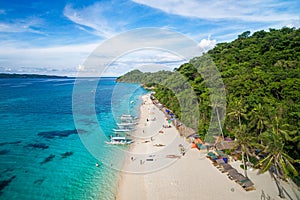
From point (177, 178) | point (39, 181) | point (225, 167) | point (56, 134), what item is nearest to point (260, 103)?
point (225, 167)

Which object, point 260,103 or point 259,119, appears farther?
point 260,103

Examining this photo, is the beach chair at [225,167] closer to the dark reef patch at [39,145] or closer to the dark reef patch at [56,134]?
the dark reef patch at [39,145]

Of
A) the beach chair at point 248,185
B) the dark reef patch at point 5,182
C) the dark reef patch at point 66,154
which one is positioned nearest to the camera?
the beach chair at point 248,185

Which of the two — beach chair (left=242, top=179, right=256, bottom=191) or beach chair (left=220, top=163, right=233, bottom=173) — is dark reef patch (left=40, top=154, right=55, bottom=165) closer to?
beach chair (left=220, top=163, right=233, bottom=173)

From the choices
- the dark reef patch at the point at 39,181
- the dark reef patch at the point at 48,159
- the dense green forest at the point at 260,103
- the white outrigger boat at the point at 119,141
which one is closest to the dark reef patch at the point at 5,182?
the dark reef patch at the point at 39,181

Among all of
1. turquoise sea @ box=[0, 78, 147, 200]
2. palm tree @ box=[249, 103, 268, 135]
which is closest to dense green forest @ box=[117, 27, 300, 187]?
palm tree @ box=[249, 103, 268, 135]

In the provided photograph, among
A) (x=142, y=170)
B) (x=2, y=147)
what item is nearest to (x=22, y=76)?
(x=2, y=147)

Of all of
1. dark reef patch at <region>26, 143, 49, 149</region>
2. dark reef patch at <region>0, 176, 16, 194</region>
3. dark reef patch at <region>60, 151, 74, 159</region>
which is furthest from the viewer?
dark reef patch at <region>26, 143, 49, 149</region>

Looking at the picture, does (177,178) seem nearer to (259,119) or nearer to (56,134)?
(259,119)

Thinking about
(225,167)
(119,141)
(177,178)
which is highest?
(225,167)
